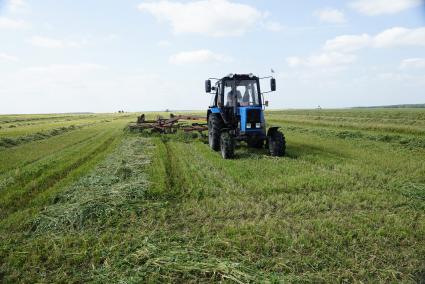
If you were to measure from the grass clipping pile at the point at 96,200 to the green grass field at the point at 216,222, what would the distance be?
0.08ft

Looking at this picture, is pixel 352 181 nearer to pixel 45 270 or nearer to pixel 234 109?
pixel 234 109

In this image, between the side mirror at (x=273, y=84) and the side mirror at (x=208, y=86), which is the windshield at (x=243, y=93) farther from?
the side mirror at (x=273, y=84)

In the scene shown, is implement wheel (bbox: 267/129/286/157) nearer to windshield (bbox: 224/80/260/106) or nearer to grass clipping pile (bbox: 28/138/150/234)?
windshield (bbox: 224/80/260/106)

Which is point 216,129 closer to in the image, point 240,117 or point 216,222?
point 240,117

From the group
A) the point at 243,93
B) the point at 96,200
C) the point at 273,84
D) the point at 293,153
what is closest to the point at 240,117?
the point at 243,93

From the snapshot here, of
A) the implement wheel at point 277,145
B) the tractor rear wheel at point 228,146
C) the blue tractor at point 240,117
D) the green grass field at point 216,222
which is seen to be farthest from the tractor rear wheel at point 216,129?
the green grass field at point 216,222

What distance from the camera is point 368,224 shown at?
4.87 metres

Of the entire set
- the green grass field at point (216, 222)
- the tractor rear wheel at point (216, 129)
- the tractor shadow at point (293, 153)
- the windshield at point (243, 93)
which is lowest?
the green grass field at point (216, 222)

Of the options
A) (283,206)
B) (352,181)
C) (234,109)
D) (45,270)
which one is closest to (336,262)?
(283,206)

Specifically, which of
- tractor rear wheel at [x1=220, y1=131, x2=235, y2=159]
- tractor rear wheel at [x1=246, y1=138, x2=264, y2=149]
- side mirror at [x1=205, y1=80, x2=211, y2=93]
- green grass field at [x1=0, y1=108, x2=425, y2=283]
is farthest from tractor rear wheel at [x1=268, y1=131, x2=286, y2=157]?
side mirror at [x1=205, y1=80, x2=211, y2=93]

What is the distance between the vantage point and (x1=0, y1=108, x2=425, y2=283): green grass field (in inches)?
144

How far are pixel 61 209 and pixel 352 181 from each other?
577 centimetres

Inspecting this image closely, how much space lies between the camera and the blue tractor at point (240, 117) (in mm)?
10594

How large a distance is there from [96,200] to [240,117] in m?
6.28
